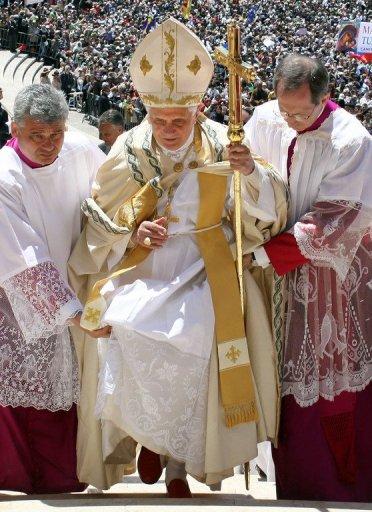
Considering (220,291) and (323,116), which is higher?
(323,116)

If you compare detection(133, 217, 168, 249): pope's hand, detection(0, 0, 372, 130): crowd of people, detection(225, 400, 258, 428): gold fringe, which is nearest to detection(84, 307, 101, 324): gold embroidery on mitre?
detection(133, 217, 168, 249): pope's hand

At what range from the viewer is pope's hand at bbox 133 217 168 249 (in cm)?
384

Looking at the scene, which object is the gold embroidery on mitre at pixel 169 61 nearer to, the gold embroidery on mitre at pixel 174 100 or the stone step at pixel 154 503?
the gold embroidery on mitre at pixel 174 100

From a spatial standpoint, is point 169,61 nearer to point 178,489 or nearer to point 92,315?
point 92,315

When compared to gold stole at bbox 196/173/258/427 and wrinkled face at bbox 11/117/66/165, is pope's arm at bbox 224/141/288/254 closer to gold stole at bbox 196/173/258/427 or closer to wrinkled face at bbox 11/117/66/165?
gold stole at bbox 196/173/258/427

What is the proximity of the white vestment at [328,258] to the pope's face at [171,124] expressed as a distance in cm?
43

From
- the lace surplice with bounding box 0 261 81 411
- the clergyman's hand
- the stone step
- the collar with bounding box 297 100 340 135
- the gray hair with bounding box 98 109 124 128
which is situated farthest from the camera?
the gray hair with bounding box 98 109 124 128

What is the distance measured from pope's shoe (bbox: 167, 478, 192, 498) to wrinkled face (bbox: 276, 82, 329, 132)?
54.7 inches

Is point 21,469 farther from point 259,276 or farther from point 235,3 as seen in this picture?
point 235,3

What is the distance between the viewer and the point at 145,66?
3.95 metres

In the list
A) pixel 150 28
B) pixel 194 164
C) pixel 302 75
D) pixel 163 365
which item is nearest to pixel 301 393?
pixel 163 365

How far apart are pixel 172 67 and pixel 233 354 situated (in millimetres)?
1084

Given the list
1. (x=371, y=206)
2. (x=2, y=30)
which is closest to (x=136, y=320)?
(x=371, y=206)

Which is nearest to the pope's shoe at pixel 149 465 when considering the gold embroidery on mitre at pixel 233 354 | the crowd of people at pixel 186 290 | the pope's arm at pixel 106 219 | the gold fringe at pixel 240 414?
the crowd of people at pixel 186 290
